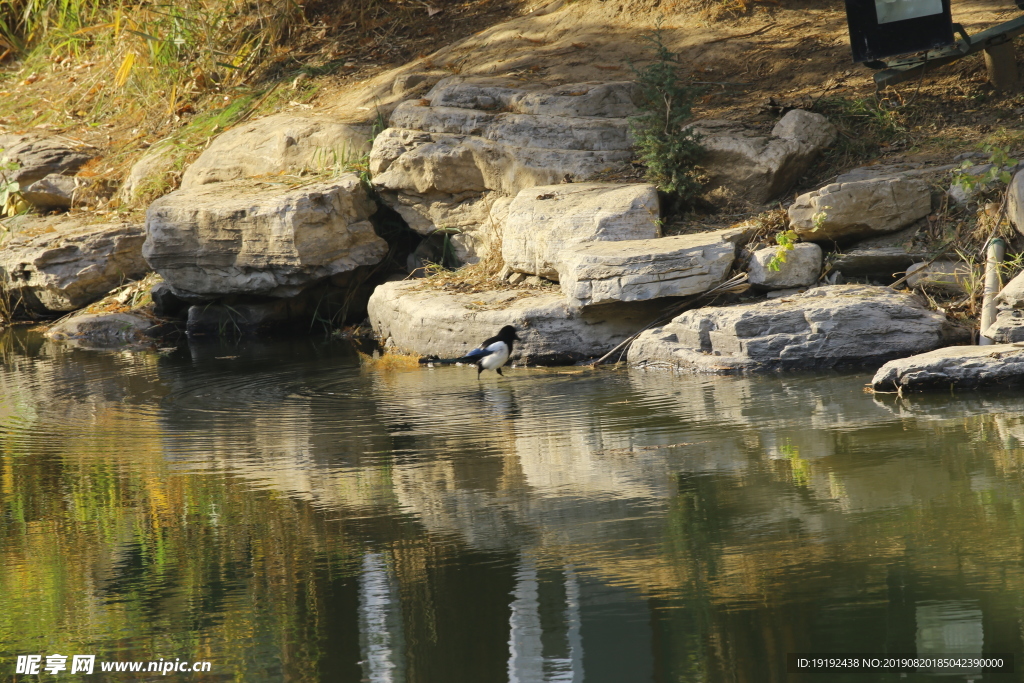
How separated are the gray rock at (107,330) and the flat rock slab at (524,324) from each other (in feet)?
12.1

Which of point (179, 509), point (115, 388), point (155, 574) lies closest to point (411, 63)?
point (115, 388)

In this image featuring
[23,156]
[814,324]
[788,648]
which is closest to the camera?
[788,648]

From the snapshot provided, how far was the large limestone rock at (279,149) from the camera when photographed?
1065 centimetres

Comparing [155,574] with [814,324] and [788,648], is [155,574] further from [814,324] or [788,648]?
[814,324]

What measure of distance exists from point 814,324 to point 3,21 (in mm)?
15157

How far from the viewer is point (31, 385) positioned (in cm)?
816

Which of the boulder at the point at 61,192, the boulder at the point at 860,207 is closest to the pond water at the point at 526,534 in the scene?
the boulder at the point at 860,207

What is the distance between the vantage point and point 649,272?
294 inches

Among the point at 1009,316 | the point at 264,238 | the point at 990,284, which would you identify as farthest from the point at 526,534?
the point at 264,238

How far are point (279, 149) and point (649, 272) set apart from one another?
5.27 m

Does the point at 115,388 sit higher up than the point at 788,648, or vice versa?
the point at 115,388

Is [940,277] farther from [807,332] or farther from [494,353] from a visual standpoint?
[494,353]

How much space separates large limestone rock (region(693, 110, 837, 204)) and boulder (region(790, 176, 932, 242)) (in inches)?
32.6

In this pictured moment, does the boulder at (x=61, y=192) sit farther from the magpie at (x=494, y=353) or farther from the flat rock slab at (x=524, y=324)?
the magpie at (x=494, y=353)
